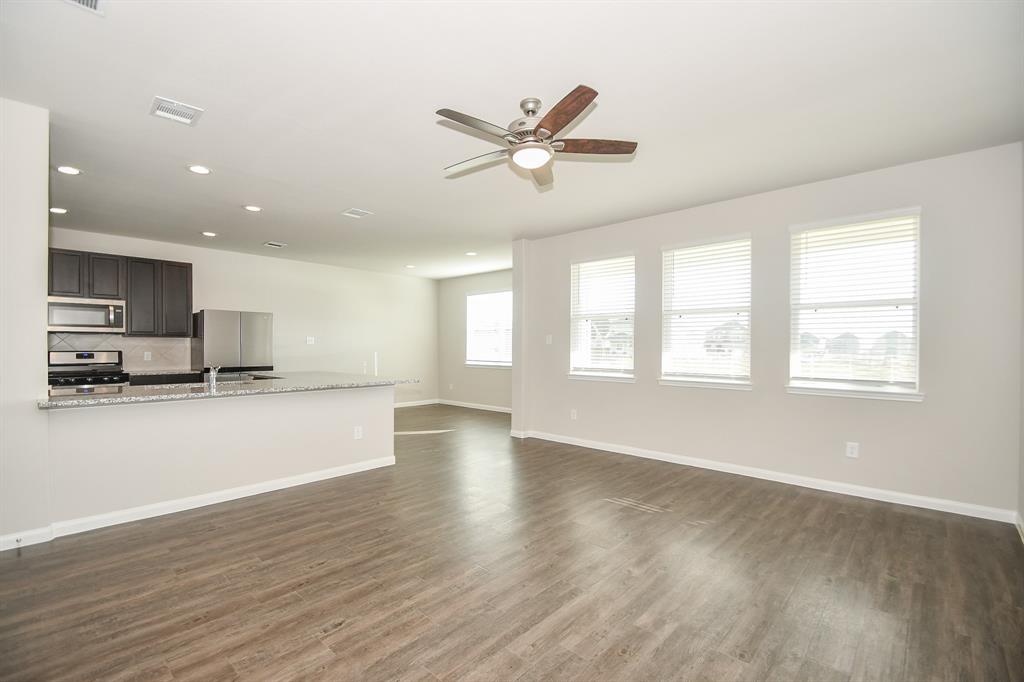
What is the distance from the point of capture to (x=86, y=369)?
17.7ft

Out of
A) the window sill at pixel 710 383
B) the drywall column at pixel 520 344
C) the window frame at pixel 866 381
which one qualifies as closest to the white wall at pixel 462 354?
the drywall column at pixel 520 344

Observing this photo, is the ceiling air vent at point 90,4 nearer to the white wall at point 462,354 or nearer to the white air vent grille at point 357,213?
the white air vent grille at point 357,213

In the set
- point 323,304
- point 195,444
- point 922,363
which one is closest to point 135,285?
point 323,304

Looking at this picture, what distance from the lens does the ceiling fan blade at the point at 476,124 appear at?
2.16m

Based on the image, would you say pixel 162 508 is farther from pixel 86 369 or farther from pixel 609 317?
pixel 609 317

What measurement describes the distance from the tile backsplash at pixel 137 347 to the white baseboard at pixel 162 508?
131 inches

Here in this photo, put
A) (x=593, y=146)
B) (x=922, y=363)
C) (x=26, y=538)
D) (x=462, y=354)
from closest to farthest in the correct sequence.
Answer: (x=593, y=146)
(x=26, y=538)
(x=922, y=363)
(x=462, y=354)

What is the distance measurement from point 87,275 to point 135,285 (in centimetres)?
46

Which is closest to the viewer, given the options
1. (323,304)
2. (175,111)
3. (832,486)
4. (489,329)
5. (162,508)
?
(175,111)

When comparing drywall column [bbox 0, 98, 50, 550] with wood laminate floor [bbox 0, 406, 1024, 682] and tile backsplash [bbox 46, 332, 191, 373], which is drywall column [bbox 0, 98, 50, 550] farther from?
tile backsplash [bbox 46, 332, 191, 373]

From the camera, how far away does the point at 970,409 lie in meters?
3.49

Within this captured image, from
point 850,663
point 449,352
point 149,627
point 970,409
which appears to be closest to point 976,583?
point 850,663

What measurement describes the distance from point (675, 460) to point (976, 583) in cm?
262

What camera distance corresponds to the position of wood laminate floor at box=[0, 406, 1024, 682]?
1.91 metres
